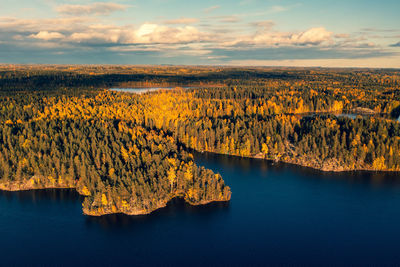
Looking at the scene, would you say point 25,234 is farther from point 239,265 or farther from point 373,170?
point 373,170

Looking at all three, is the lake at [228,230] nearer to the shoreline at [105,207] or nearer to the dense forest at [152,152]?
the shoreline at [105,207]

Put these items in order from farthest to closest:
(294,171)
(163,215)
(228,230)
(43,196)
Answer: (294,171)
(43,196)
(163,215)
(228,230)

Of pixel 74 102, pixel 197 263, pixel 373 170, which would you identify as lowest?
pixel 197 263

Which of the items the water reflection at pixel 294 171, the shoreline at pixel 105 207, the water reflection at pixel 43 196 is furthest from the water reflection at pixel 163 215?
the water reflection at pixel 294 171

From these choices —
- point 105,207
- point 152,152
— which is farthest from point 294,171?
point 105,207

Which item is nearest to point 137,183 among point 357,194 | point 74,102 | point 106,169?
point 106,169

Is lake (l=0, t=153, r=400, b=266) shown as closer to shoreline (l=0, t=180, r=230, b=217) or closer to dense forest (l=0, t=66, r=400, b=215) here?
shoreline (l=0, t=180, r=230, b=217)

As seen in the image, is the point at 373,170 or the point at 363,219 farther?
the point at 373,170

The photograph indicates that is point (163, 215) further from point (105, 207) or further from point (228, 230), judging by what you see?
point (228, 230)
